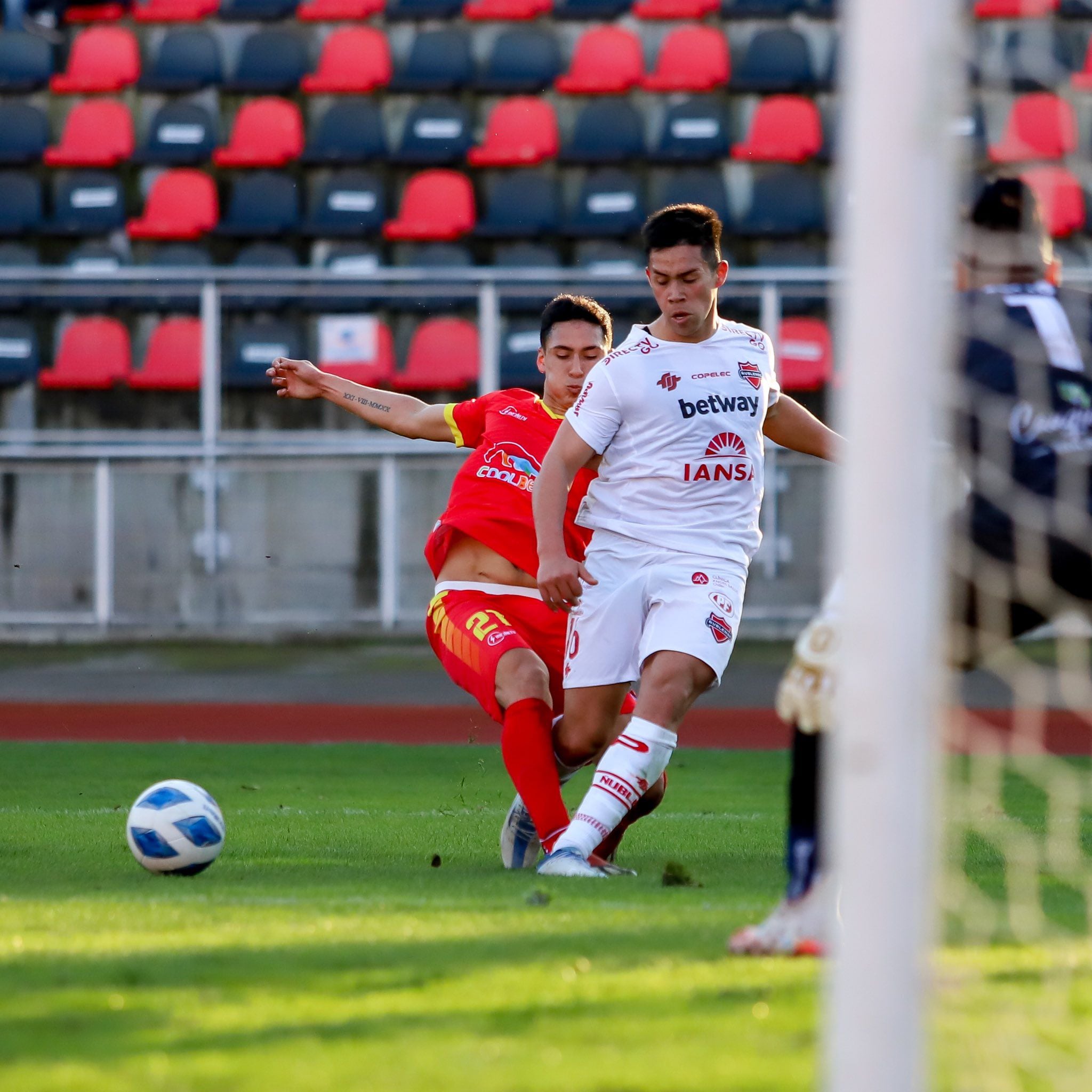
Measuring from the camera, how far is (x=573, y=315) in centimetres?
554

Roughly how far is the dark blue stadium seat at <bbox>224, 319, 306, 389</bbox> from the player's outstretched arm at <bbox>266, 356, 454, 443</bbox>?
808cm

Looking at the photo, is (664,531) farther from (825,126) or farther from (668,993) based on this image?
(825,126)

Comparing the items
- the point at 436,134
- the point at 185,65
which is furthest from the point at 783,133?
the point at 185,65

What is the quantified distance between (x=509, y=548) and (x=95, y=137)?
11199mm

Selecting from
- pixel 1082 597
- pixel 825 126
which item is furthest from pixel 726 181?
pixel 1082 597

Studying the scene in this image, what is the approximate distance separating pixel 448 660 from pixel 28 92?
1214cm

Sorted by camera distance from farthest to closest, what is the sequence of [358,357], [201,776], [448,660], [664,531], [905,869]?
[358,357]
[201,776]
[448,660]
[664,531]
[905,869]

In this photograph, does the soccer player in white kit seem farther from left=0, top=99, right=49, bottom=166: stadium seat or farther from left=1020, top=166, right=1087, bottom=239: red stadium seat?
left=0, top=99, right=49, bottom=166: stadium seat

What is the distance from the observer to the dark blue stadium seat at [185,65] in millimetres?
15523

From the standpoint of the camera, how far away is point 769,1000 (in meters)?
2.83

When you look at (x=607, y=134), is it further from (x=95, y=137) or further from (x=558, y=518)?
(x=558, y=518)

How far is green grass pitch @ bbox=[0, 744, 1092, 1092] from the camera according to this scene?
2.39m

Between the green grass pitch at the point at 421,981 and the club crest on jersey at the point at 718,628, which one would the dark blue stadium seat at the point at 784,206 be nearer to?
the green grass pitch at the point at 421,981

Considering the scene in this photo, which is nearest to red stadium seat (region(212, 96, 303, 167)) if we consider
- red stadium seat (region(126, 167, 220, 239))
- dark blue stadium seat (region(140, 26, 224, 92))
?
red stadium seat (region(126, 167, 220, 239))
